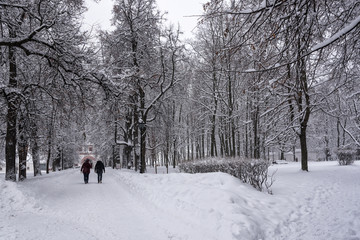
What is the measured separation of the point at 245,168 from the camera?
30.8 ft

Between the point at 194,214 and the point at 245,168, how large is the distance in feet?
12.8

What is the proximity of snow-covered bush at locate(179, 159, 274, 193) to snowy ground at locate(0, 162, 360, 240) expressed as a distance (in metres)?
0.74

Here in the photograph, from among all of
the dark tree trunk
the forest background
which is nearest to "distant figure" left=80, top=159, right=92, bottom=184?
the forest background

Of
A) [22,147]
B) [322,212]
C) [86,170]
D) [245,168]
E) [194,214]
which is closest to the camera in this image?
[194,214]

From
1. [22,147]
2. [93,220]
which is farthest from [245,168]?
[22,147]

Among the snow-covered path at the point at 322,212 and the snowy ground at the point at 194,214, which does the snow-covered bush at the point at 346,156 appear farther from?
the snowy ground at the point at 194,214

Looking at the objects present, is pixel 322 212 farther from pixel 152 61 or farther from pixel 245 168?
pixel 152 61

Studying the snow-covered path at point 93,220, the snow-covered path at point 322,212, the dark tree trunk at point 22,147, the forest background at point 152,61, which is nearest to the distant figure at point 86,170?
the forest background at point 152,61

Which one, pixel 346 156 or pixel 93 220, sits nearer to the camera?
pixel 93 220

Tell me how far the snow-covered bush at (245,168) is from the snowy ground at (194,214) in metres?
0.74

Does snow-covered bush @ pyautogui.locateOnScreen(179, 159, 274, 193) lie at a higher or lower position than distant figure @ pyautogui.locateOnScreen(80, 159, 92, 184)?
higher

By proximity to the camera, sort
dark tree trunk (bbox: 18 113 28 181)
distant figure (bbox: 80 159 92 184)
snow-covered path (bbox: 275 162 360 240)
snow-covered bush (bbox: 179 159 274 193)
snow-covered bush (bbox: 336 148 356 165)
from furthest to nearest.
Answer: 1. snow-covered bush (bbox: 336 148 356 165)
2. distant figure (bbox: 80 159 92 184)
3. dark tree trunk (bbox: 18 113 28 181)
4. snow-covered bush (bbox: 179 159 274 193)
5. snow-covered path (bbox: 275 162 360 240)

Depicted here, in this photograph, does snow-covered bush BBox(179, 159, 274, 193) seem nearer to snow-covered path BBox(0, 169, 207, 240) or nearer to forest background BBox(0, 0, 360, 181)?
forest background BBox(0, 0, 360, 181)

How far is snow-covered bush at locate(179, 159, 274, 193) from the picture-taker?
9047 mm
